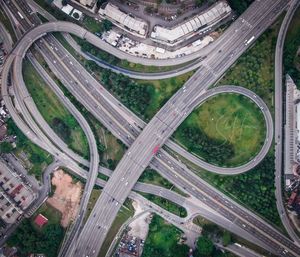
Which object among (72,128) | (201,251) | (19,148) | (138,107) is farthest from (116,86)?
(201,251)

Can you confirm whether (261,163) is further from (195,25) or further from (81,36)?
(81,36)

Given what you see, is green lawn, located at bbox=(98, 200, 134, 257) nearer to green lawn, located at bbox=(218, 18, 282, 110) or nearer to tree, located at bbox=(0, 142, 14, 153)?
tree, located at bbox=(0, 142, 14, 153)

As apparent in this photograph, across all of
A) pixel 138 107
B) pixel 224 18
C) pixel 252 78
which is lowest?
pixel 138 107

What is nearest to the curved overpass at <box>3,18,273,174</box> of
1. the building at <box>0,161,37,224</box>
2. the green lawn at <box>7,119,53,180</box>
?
the green lawn at <box>7,119,53,180</box>

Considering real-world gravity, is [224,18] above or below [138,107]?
above

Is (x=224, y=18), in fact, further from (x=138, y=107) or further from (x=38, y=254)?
(x=38, y=254)

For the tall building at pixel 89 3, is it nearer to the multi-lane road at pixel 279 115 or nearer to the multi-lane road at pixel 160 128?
the multi-lane road at pixel 160 128
